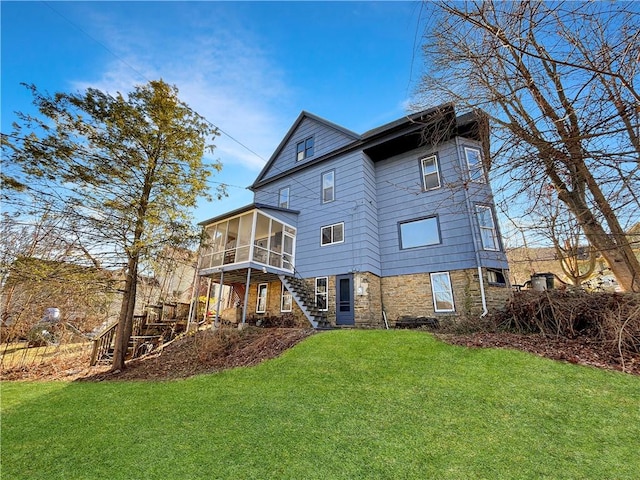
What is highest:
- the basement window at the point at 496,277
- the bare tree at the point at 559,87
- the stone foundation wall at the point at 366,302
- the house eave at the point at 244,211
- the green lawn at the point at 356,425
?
the house eave at the point at 244,211

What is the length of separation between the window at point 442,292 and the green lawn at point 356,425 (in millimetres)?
4637

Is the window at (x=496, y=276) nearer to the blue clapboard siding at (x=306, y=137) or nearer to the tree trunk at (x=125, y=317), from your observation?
the blue clapboard siding at (x=306, y=137)

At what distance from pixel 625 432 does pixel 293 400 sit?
13.5 feet

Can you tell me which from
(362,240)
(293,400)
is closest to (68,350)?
(293,400)

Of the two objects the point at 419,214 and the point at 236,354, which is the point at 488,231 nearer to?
the point at 419,214

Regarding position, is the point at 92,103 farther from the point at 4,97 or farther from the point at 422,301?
the point at 422,301

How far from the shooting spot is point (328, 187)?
13695mm

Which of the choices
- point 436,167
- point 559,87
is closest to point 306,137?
point 436,167

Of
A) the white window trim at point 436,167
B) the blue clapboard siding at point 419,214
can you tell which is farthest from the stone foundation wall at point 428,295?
the white window trim at point 436,167

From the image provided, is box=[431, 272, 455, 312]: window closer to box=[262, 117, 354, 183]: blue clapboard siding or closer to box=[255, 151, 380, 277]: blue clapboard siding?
box=[255, 151, 380, 277]: blue clapboard siding

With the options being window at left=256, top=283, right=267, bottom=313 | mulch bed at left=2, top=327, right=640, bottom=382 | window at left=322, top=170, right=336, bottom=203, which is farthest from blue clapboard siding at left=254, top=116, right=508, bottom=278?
mulch bed at left=2, top=327, right=640, bottom=382

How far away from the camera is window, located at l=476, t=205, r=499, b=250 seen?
10.2 meters

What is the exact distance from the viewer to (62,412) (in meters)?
4.91

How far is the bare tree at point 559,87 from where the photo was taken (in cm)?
300
